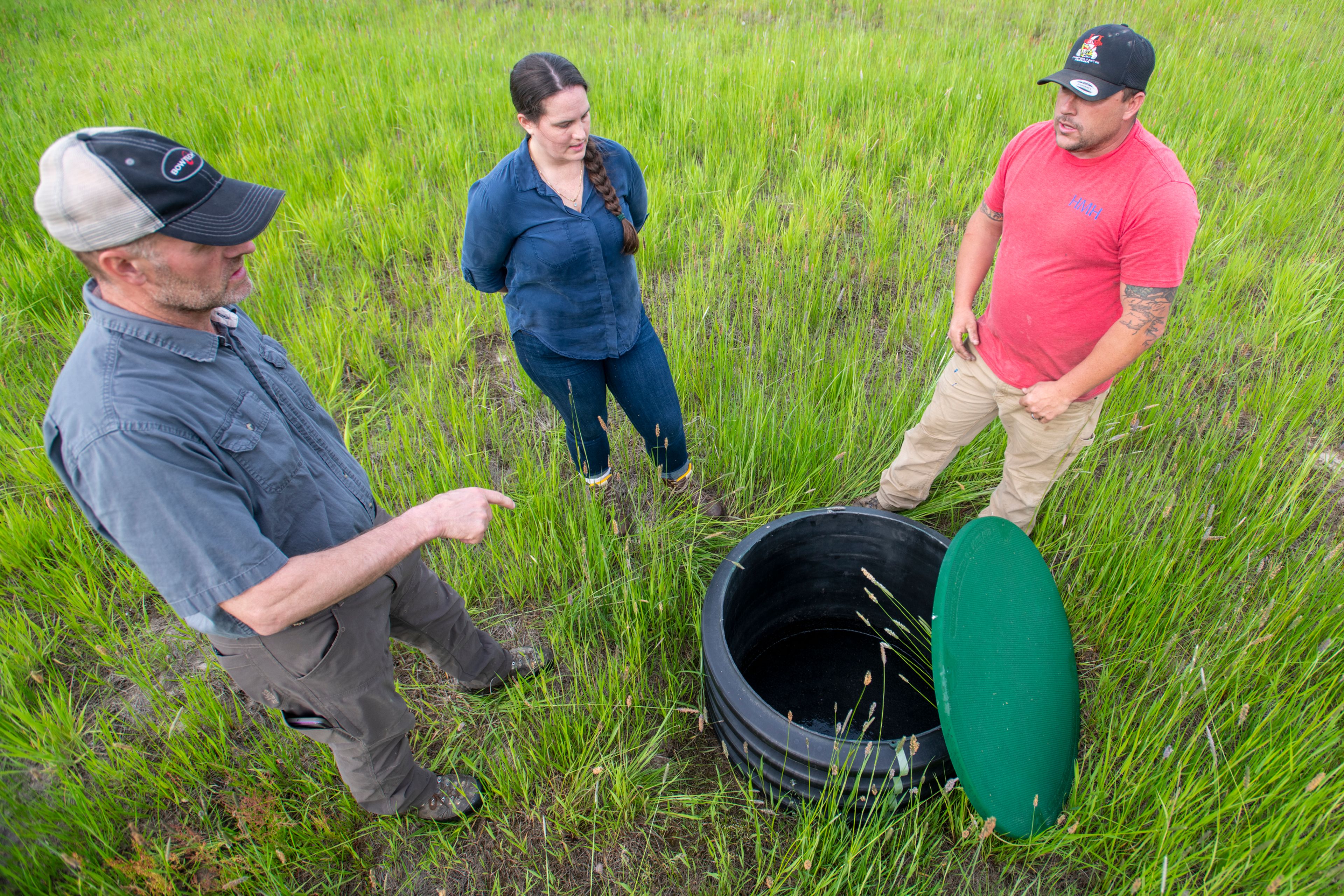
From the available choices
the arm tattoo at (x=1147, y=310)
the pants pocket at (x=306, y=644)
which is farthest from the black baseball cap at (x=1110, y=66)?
the pants pocket at (x=306, y=644)

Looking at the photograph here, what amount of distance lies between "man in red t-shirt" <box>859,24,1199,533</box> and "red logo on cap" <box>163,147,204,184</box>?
1892 mm

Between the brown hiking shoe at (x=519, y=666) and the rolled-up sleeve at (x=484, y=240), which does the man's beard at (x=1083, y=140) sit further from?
the brown hiking shoe at (x=519, y=666)

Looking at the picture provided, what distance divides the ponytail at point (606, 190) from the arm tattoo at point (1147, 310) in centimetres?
140

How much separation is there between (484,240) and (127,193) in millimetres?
1029

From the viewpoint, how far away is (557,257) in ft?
6.55

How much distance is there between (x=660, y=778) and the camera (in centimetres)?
183

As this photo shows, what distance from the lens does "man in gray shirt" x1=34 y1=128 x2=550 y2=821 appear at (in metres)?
1.04

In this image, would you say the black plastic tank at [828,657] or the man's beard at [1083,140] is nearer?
the black plastic tank at [828,657]

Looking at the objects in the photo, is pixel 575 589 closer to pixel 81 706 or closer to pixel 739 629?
pixel 739 629

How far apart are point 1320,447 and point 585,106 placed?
275cm

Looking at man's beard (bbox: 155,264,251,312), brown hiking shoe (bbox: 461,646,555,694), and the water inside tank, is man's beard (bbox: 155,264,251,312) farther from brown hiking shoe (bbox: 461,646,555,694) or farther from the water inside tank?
the water inside tank

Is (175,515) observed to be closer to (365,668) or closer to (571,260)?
(365,668)

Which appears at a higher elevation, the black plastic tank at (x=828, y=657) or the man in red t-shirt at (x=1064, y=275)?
the man in red t-shirt at (x=1064, y=275)

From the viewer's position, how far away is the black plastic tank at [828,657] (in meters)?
1.52
